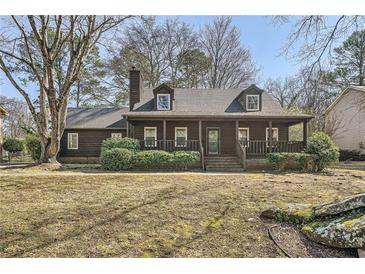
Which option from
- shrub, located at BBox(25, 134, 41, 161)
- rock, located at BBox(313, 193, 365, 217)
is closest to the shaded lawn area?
rock, located at BBox(313, 193, 365, 217)

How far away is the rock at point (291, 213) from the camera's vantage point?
4.31m

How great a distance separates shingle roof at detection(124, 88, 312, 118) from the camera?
48.4 feet

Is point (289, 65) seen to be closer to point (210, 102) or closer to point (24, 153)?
point (210, 102)

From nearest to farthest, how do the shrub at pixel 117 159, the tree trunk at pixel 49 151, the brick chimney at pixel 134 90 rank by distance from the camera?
the shrub at pixel 117 159 → the tree trunk at pixel 49 151 → the brick chimney at pixel 134 90

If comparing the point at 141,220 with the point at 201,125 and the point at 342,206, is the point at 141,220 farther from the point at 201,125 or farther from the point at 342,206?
the point at 201,125

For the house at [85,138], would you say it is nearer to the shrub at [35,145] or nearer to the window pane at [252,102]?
the shrub at [35,145]

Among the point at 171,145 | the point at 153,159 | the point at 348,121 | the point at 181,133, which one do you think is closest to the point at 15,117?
the point at 181,133

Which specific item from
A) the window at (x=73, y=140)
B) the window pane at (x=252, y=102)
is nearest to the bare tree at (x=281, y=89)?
the window pane at (x=252, y=102)

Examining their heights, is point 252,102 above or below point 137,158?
above

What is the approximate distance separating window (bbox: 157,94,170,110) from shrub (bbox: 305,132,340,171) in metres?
9.00

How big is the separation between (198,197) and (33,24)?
38.9 feet

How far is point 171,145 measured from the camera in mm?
14891

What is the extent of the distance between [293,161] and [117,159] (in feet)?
30.3

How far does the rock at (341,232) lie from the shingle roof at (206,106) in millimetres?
10859
